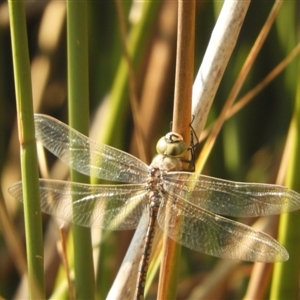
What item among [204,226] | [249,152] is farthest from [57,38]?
[204,226]

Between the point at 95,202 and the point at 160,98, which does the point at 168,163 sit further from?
the point at 160,98

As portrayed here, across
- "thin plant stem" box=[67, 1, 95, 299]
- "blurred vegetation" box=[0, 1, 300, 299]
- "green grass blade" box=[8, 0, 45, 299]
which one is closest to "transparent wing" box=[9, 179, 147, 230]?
"thin plant stem" box=[67, 1, 95, 299]

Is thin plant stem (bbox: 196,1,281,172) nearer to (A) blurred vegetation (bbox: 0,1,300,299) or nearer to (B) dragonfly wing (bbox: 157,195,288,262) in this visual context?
(B) dragonfly wing (bbox: 157,195,288,262)

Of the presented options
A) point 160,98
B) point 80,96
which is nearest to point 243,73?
point 80,96

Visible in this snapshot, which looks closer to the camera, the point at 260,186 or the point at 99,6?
the point at 260,186

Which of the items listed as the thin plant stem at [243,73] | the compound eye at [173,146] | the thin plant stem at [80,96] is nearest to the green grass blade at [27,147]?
the thin plant stem at [80,96]

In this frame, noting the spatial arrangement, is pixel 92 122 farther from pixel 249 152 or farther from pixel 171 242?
pixel 171 242

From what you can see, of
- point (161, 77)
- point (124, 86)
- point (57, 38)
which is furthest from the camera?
point (57, 38)
